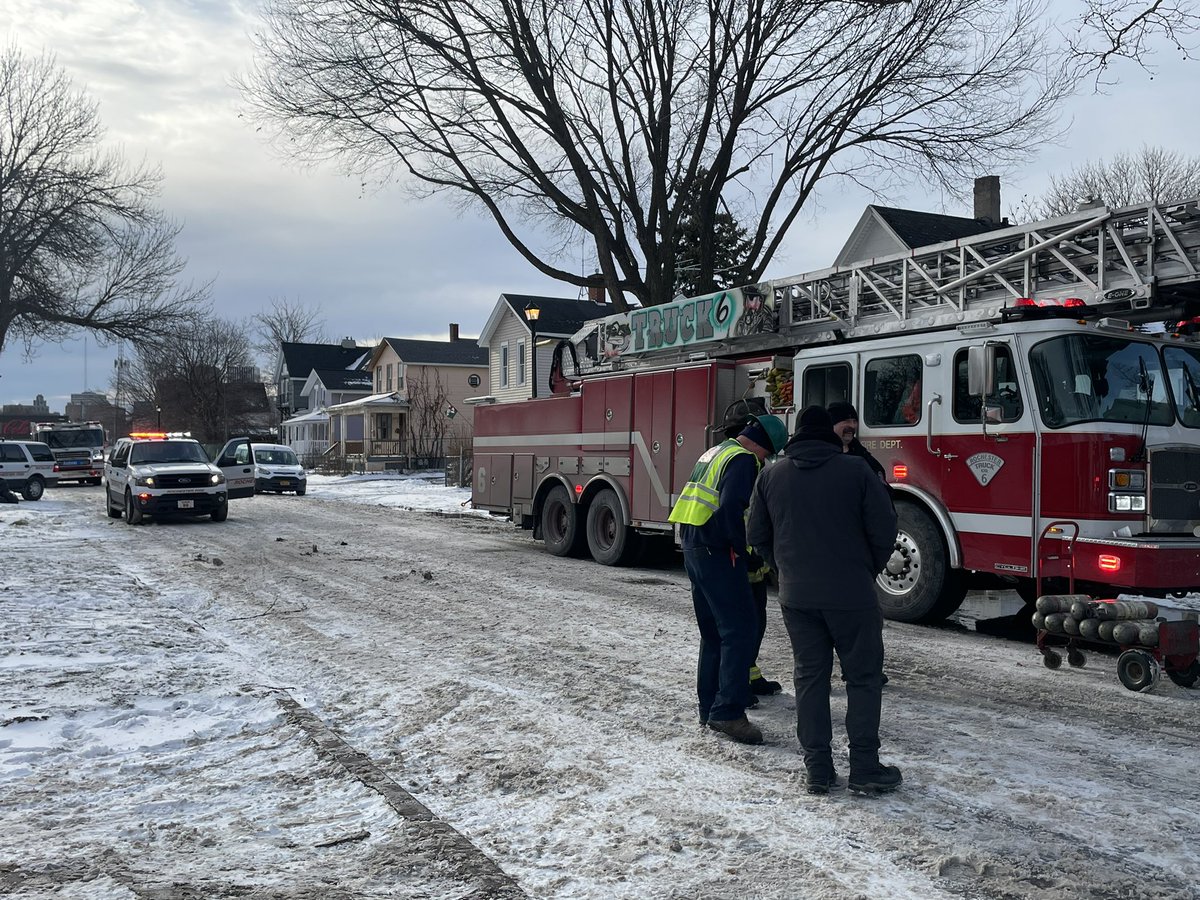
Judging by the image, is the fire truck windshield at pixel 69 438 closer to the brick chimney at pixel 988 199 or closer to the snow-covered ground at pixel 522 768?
the snow-covered ground at pixel 522 768

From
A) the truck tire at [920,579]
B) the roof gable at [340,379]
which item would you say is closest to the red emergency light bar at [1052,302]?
the truck tire at [920,579]

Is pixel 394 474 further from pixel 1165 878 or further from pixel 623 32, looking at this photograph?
pixel 1165 878

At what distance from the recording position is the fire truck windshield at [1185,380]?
27.2 ft

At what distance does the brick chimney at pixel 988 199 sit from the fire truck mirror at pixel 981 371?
83.5 ft

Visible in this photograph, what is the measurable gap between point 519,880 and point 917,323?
741 centimetres

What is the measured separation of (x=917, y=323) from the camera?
9586mm

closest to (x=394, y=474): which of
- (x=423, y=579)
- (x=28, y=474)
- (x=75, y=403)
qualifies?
(x=28, y=474)

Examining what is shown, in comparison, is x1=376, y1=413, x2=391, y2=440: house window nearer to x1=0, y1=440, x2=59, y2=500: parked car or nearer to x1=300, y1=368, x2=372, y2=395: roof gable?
x1=300, y1=368, x2=372, y2=395: roof gable

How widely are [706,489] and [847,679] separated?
4.61 ft

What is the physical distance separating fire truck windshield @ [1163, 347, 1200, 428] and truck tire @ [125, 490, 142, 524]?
57.6 feet

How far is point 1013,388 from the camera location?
8305mm

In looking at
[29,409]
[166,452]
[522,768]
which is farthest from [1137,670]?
[29,409]

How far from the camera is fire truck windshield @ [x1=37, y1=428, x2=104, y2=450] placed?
126 ft

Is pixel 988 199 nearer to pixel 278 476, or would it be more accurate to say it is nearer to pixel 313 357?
pixel 278 476
